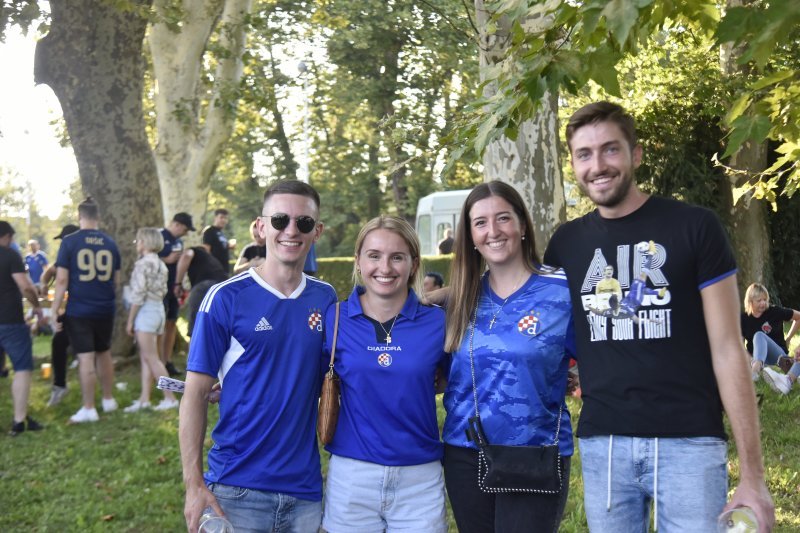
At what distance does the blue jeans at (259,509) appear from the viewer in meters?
3.15

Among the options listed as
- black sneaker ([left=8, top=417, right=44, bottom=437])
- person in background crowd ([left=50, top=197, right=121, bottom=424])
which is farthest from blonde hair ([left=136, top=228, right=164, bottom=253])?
black sneaker ([left=8, top=417, right=44, bottom=437])

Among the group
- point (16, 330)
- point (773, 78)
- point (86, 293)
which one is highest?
point (773, 78)

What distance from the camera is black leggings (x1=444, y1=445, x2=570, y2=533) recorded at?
3.11 m

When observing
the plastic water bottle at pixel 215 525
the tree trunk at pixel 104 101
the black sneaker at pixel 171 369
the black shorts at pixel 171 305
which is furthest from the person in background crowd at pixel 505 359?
the tree trunk at pixel 104 101

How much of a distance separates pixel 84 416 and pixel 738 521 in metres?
7.87

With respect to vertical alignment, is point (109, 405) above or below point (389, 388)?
below

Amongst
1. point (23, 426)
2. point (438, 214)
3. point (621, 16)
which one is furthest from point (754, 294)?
point (438, 214)

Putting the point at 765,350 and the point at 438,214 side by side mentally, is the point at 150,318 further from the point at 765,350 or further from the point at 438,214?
the point at 438,214

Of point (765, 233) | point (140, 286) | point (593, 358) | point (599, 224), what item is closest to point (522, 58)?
point (599, 224)

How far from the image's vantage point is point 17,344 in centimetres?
856

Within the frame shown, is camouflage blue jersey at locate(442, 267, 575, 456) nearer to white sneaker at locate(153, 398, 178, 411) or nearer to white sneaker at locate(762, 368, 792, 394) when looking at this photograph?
white sneaker at locate(153, 398, 178, 411)

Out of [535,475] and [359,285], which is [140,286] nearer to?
[359,285]

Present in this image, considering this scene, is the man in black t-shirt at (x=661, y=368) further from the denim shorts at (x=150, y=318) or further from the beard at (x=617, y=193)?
the denim shorts at (x=150, y=318)

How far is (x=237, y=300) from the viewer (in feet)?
10.6
